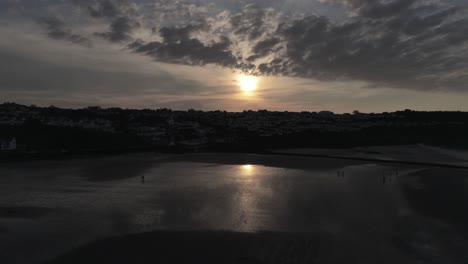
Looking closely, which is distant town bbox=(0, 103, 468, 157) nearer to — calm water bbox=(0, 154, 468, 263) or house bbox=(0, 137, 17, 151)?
house bbox=(0, 137, 17, 151)

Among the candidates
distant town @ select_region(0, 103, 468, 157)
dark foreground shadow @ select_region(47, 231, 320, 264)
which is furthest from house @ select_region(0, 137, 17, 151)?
dark foreground shadow @ select_region(47, 231, 320, 264)

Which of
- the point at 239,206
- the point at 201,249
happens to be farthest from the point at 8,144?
the point at 201,249

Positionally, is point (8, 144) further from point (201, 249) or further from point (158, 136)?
point (201, 249)

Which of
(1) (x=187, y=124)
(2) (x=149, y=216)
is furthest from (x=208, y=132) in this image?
(2) (x=149, y=216)

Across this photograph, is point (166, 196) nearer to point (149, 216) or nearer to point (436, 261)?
point (149, 216)

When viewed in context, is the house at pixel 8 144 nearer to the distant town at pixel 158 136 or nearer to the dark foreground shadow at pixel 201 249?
the distant town at pixel 158 136
